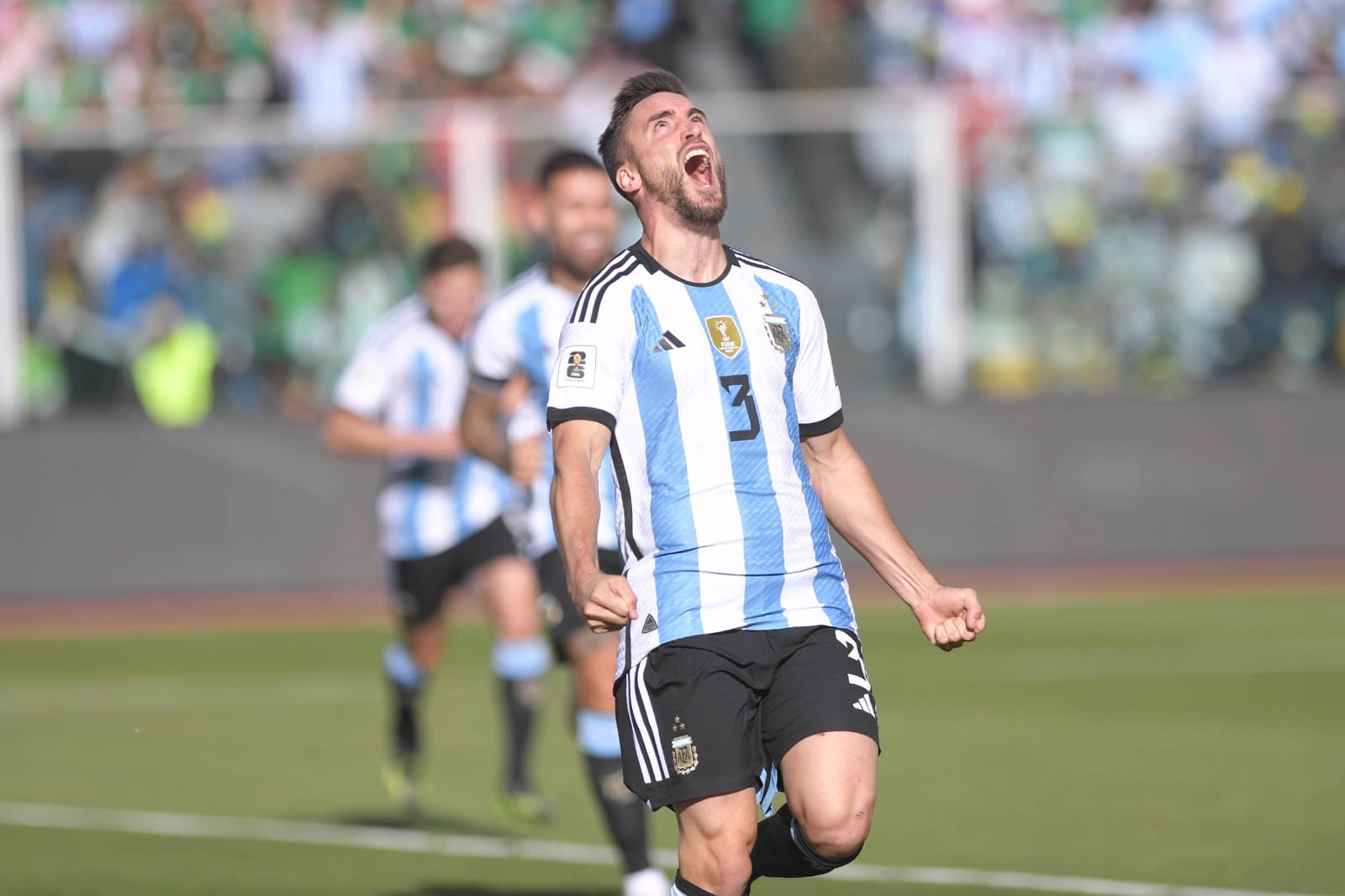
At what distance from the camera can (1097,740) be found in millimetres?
10055

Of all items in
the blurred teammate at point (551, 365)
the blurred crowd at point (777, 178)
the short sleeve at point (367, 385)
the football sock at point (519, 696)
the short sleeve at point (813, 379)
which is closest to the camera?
the short sleeve at point (813, 379)

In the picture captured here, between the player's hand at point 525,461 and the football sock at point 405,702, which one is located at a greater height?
the player's hand at point 525,461

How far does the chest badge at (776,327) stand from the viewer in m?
4.97

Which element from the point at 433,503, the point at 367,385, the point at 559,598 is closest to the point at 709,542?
the point at 559,598

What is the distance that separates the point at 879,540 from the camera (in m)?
5.06

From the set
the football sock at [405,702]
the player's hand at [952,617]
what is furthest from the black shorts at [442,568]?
the player's hand at [952,617]

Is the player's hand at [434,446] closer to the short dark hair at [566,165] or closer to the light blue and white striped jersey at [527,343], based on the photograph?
the light blue and white striped jersey at [527,343]

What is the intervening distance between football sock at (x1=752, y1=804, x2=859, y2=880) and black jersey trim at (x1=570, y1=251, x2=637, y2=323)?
1.23m

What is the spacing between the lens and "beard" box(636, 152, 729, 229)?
16.0 feet

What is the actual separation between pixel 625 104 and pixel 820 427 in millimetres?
907

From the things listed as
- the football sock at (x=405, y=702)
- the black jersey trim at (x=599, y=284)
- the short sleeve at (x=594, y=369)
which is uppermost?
the black jersey trim at (x=599, y=284)

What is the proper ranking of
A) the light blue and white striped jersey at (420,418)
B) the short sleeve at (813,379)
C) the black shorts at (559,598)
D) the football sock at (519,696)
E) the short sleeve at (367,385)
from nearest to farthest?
the short sleeve at (813,379) < the black shorts at (559,598) < the football sock at (519,696) < the light blue and white striped jersey at (420,418) < the short sleeve at (367,385)

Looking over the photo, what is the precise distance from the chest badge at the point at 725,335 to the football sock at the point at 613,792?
1937 mm

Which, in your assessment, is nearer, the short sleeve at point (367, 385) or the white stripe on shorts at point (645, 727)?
the white stripe on shorts at point (645, 727)
